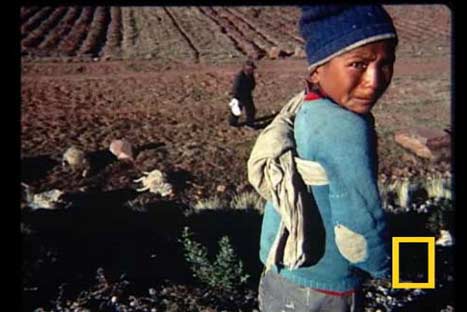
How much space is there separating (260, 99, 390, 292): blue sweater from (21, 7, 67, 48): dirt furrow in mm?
1035

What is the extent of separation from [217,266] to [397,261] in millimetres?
539

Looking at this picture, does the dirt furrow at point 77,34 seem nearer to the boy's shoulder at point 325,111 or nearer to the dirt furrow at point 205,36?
the dirt furrow at point 205,36

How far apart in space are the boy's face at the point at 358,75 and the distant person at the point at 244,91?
77 centimetres

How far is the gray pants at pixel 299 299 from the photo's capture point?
1.67 meters

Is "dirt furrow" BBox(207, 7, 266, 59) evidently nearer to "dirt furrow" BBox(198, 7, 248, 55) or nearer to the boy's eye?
"dirt furrow" BBox(198, 7, 248, 55)

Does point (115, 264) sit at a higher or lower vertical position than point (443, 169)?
lower

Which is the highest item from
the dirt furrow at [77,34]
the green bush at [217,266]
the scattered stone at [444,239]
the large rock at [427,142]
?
the dirt furrow at [77,34]

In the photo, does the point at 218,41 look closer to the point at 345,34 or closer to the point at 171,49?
the point at 171,49

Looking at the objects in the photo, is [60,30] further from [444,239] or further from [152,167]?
[444,239]

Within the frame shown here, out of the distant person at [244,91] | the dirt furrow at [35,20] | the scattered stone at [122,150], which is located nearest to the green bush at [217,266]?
the scattered stone at [122,150]

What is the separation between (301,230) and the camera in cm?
163

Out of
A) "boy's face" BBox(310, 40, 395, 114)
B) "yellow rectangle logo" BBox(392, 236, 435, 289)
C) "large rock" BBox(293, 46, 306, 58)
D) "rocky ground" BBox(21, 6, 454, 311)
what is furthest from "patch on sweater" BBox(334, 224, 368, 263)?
"large rock" BBox(293, 46, 306, 58)

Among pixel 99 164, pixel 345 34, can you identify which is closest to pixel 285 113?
pixel 345 34

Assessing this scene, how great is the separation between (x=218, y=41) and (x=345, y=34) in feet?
3.53
